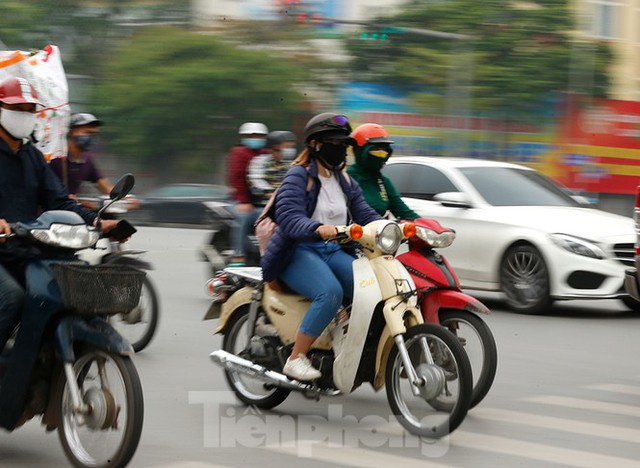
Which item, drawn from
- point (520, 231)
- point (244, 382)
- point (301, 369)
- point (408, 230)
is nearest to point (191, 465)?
point (301, 369)

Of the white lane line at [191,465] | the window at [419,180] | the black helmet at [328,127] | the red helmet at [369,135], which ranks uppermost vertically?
the black helmet at [328,127]

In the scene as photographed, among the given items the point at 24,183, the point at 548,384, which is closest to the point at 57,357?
the point at 24,183

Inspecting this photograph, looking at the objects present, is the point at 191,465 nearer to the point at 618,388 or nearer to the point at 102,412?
the point at 102,412

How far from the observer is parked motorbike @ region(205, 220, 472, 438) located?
21.2ft

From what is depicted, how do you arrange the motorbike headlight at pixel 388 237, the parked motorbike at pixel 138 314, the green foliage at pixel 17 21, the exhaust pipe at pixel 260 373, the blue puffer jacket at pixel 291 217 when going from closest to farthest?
1. the motorbike headlight at pixel 388 237
2. the blue puffer jacket at pixel 291 217
3. the exhaust pipe at pixel 260 373
4. the parked motorbike at pixel 138 314
5. the green foliage at pixel 17 21

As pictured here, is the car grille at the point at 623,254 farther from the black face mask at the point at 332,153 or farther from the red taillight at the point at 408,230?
the black face mask at the point at 332,153

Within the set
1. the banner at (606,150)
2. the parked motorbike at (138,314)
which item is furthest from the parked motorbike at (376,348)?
the banner at (606,150)

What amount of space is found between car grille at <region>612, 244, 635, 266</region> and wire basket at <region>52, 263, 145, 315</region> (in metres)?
7.61

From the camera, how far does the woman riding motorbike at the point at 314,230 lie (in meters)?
6.79

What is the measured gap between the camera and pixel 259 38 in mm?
52312

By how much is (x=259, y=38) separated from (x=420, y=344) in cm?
4672

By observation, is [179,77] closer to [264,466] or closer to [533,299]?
[533,299]

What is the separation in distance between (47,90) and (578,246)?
556cm

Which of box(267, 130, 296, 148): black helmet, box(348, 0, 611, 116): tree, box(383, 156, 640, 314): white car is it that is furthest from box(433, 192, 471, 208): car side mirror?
box(348, 0, 611, 116): tree
